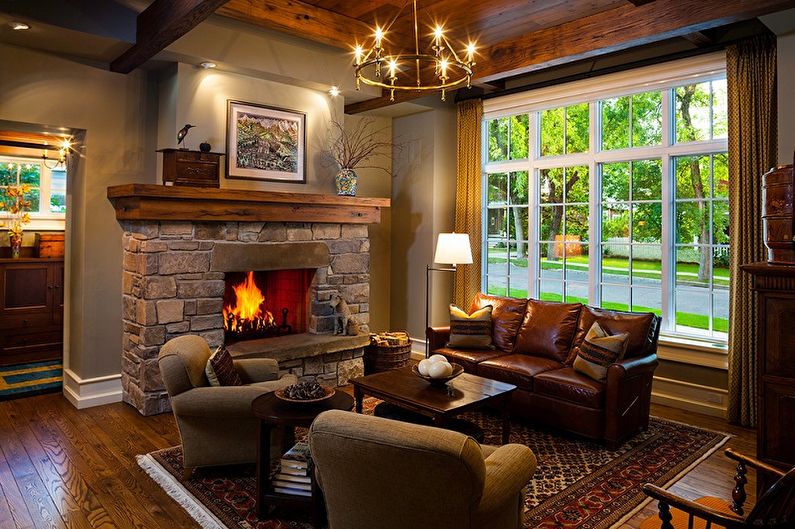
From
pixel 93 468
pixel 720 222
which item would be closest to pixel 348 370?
pixel 93 468

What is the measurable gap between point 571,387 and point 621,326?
71cm

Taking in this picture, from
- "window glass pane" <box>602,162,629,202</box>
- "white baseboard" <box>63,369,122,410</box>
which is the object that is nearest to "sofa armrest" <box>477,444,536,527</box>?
"window glass pane" <box>602,162,629,202</box>

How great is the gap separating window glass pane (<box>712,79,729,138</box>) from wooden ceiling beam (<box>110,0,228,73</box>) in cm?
397

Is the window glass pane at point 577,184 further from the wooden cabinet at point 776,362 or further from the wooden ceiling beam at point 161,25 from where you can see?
the wooden ceiling beam at point 161,25

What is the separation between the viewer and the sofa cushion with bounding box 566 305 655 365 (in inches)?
162


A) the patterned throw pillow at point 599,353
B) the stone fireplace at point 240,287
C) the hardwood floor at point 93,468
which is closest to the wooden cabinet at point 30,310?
the hardwood floor at point 93,468

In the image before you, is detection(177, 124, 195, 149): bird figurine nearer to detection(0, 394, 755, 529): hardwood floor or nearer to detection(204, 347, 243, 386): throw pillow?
detection(204, 347, 243, 386): throw pillow

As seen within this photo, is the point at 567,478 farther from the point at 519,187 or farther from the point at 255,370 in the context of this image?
the point at 519,187

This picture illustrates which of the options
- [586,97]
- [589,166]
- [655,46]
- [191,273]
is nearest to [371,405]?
[191,273]

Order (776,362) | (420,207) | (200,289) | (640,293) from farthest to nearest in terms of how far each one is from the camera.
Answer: (420,207)
(640,293)
(200,289)
(776,362)

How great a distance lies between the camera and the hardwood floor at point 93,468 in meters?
2.87

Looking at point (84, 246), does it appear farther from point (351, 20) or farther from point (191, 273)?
point (351, 20)

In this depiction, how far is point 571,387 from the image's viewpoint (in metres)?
3.92

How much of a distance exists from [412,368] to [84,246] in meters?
2.95
